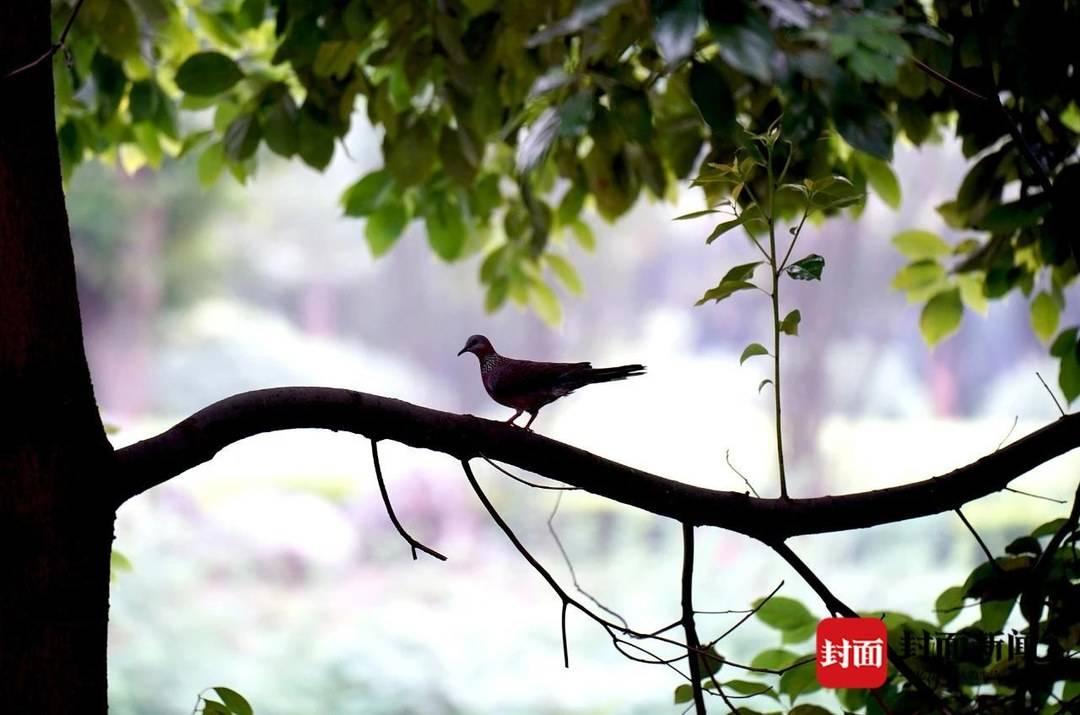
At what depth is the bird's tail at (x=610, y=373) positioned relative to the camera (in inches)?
27.5

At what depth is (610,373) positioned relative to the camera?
0.73 metres

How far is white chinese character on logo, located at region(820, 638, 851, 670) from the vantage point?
2.47 ft

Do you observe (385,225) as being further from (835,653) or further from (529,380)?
(835,653)

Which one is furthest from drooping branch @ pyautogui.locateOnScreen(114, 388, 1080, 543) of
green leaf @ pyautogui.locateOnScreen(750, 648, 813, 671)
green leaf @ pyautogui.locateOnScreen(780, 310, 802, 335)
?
green leaf @ pyautogui.locateOnScreen(750, 648, 813, 671)

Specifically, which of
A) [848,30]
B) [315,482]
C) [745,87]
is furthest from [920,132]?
[315,482]

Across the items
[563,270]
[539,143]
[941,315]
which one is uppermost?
[563,270]

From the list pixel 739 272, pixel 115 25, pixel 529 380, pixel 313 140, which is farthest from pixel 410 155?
pixel 739 272

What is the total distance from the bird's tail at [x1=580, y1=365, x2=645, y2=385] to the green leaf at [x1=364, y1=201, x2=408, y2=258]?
66 cm

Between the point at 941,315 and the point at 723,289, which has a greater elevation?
the point at 941,315

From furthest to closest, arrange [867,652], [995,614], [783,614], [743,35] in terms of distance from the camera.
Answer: [783,614], [995,614], [867,652], [743,35]

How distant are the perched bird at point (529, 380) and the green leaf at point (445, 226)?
0.53 meters

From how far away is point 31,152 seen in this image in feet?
2.10

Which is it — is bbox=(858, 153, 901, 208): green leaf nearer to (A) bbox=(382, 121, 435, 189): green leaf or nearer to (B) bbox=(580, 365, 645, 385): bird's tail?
(A) bbox=(382, 121, 435, 189): green leaf

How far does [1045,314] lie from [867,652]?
2.32ft
